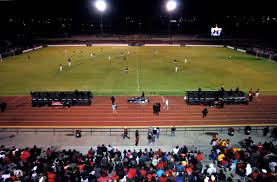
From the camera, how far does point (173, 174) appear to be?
14.3m

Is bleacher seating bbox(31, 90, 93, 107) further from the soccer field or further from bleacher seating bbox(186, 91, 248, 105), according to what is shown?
bleacher seating bbox(186, 91, 248, 105)

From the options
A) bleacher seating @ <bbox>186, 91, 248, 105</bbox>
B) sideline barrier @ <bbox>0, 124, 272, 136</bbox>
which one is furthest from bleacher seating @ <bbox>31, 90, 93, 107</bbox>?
bleacher seating @ <bbox>186, 91, 248, 105</bbox>

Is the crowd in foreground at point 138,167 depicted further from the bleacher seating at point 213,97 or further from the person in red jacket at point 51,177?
the bleacher seating at point 213,97

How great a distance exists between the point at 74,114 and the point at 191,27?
96.9 meters

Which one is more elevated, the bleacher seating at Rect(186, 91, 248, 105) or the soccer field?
the soccer field

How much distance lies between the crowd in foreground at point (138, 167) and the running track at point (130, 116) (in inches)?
264

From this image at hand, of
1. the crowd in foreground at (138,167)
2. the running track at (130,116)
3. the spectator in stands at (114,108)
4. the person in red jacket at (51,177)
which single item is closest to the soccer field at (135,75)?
the running track at (130,116)

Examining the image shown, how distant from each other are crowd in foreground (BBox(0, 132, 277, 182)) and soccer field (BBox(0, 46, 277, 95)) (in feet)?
51.4

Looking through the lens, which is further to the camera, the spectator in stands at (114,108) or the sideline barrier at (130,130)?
the spectator in stands at (114,108)

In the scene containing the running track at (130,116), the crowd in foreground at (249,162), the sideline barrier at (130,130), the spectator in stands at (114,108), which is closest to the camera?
the crowd in foreground at (249,162)

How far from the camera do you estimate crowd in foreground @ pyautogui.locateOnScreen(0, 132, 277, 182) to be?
13523mm

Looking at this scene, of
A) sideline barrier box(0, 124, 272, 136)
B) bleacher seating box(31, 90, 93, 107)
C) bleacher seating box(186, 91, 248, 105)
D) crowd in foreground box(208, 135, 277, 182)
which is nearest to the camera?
crowd in foreground box(208, 135, 277, 182)

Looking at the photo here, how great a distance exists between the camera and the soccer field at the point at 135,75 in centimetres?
3331

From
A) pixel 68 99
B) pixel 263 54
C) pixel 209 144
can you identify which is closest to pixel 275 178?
pixel 209 144
